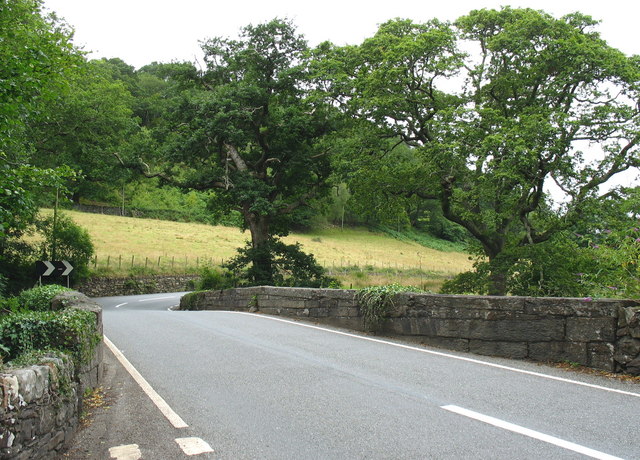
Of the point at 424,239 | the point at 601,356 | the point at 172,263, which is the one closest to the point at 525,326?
the point at 601,356

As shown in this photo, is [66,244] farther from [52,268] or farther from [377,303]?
[377,303]

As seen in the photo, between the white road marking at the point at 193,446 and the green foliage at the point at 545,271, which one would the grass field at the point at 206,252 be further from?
the white road marking at the point at 193,446

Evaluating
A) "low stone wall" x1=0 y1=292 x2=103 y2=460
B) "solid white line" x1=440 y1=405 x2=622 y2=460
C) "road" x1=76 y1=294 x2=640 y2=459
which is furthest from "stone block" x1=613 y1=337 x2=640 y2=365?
"low stone wall" x1=0 y1=292 x2=103 y2=460

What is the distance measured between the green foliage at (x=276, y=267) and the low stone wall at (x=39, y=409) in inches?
774

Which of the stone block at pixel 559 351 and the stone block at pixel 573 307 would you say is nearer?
the stone block at pixel 573 307

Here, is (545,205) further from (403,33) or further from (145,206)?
(145,206)

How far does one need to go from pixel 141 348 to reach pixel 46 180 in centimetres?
537

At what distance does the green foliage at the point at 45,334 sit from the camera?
4.68 m

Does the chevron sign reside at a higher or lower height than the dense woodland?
lower

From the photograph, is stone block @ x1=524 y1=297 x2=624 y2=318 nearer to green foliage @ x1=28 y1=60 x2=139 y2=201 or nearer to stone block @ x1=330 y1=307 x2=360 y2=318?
stone block @ x1=330 y1=307 x2=360 y2=318

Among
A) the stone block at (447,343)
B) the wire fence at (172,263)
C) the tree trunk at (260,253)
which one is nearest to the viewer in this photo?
the stone block at (447,343)

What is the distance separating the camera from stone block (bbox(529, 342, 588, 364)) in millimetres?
6801

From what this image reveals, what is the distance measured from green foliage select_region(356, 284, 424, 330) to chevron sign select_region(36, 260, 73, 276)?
19.6 meters

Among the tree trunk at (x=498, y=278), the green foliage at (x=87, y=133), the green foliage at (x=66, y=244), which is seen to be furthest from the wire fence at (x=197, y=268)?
the tree trunk at (x=498, y=278)
